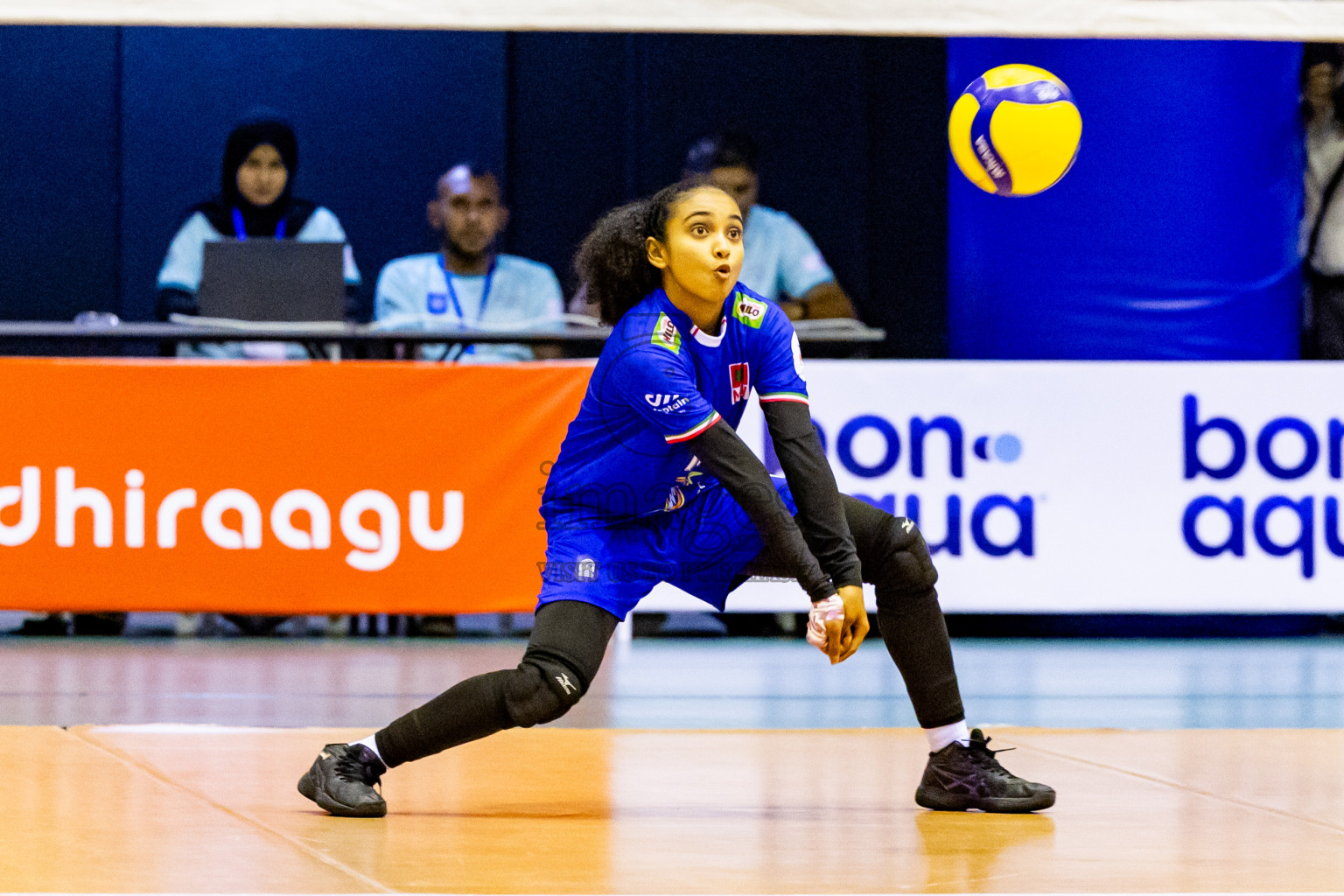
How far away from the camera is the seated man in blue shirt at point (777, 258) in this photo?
372 inches

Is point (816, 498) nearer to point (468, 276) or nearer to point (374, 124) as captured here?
point (468, 276)

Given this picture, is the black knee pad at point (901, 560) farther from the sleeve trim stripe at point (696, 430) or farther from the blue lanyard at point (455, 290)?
the blue lanyard at point (455, 290)

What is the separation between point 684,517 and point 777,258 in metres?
5.35

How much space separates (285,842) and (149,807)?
630mm

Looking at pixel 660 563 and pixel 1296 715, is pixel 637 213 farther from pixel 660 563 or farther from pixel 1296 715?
pixel 1296 715

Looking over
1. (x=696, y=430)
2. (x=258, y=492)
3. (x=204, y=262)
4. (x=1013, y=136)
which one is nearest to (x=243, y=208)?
(x=204, y=262)

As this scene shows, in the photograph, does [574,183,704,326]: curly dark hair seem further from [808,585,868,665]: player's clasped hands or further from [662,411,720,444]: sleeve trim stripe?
[808,585,868,665]: player's clasped hands

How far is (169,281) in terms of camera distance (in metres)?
9.73

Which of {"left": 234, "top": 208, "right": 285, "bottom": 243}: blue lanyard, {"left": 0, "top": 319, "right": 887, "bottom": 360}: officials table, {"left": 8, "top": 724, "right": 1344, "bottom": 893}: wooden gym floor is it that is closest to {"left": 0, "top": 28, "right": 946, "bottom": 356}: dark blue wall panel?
{"left": 234, "top": 208, "right": 285, "bottom": 243}: blue lanyard

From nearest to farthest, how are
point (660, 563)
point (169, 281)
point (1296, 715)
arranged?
point (660, 563) < point (1296, 715) < point (169, 281)

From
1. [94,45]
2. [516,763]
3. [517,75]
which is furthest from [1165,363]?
[94,45]

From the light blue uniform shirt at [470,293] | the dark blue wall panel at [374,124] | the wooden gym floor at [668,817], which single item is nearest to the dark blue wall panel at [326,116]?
the dark blue wall panel at [374,124]

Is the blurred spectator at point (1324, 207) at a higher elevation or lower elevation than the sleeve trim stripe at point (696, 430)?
higher

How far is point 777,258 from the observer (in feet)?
31.6
